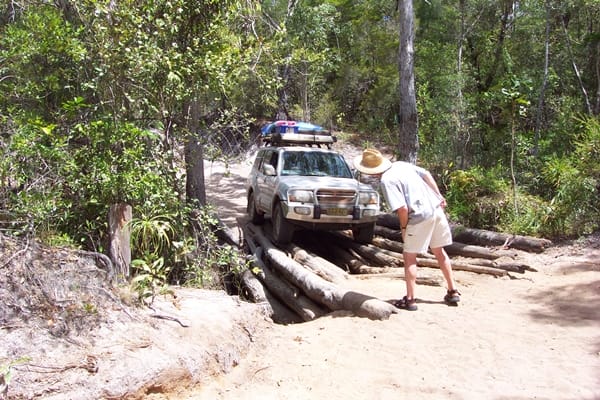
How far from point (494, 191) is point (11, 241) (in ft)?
30.4

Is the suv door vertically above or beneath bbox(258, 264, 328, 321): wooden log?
above

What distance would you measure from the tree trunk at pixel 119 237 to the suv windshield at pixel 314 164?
4.71 m

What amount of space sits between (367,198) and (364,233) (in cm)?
78

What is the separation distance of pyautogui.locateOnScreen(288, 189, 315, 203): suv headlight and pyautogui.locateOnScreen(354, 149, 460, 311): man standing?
2.88m

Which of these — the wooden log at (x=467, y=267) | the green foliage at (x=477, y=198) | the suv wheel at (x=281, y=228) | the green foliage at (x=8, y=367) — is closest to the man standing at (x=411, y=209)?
the wooden log at (x=467, y=267)

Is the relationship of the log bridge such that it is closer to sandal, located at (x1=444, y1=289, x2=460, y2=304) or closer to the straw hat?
sandal, located at (x1=444, y1=289, x2=460, y2=304)

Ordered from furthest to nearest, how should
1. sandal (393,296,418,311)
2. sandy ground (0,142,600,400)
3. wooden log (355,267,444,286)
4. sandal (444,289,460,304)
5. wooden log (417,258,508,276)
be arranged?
wooden log (417,258,508,276) → wooden log (355,267,444,286) → sandal (444,289,460,304) → sandal (393,296,418,311) → sandy ground (0,142,600,400)

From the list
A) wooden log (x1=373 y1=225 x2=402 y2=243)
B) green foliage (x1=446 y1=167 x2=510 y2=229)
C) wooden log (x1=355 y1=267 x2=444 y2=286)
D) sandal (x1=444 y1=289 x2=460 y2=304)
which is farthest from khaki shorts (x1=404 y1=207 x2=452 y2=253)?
green foliage (x1=446 y1=167 x2=510 y2=229)

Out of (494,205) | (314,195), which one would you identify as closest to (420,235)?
(314,195)

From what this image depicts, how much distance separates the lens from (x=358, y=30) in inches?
1027

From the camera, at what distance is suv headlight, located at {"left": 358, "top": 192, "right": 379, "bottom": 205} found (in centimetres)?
900

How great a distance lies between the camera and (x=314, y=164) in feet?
33.2

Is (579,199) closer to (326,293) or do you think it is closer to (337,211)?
(337,211)

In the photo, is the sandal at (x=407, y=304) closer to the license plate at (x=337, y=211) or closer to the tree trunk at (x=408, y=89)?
the license plate at (x=337, y=211)
